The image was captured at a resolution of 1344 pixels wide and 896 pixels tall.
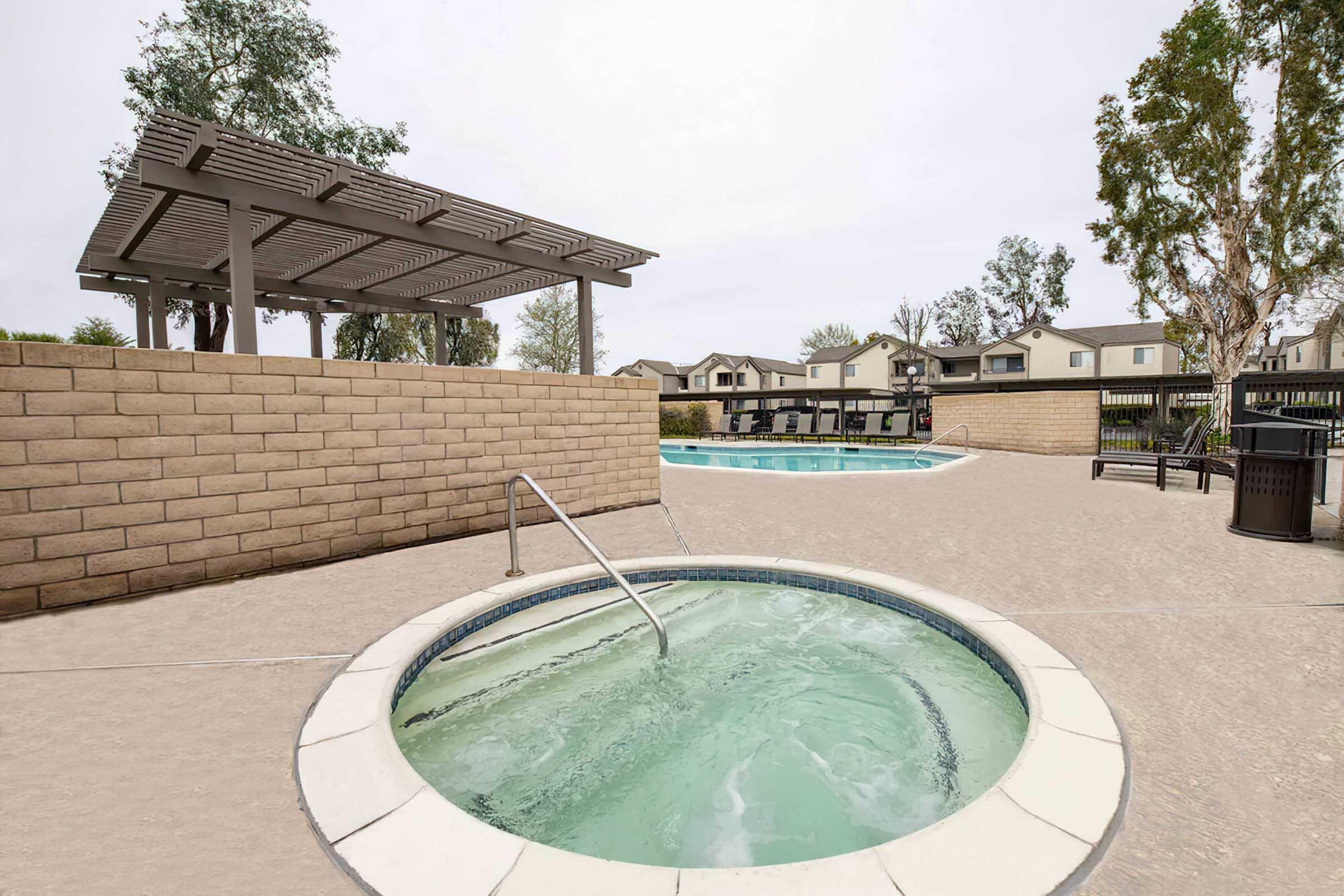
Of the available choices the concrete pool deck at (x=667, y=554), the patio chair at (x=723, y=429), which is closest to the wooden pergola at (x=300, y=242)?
the concrete pool deck at (x=667, y=554)

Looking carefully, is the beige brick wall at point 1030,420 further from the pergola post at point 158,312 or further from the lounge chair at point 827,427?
the pergola post at point 158,312

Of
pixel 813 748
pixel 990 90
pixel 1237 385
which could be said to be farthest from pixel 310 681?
pixel 990 90

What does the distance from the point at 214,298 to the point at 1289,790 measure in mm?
11661

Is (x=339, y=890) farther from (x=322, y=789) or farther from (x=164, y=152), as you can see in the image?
(x=164, y=152)

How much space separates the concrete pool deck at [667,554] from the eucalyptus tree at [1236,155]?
1457 cm

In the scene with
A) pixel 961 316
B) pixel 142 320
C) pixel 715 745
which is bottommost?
pixel 715 745

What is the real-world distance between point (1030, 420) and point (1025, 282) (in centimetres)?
3489

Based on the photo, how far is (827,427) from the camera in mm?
20359

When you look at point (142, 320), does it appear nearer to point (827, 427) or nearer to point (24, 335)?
point (24, 335)

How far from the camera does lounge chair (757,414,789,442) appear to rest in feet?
69.9

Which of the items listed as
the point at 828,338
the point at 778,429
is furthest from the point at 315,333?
the point at 828,338

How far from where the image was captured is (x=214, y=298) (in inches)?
336

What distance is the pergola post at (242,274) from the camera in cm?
462

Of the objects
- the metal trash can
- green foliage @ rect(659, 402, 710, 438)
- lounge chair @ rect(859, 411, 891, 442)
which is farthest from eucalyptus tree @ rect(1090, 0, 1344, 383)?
green foliage @ rect(659, 402, 710, 438)
